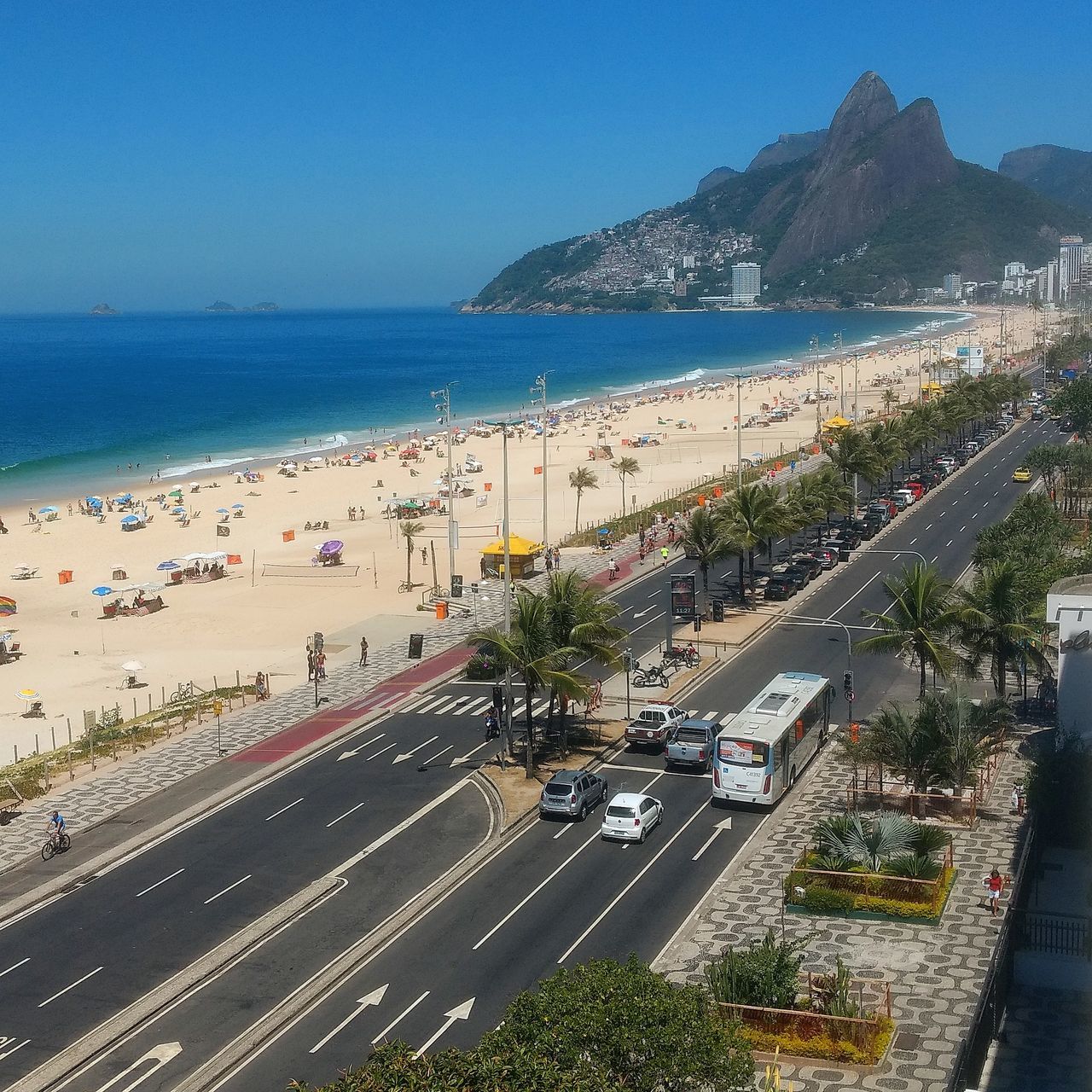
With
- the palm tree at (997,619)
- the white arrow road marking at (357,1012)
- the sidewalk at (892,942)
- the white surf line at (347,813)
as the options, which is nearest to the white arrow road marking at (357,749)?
the white surf line at (347,813)

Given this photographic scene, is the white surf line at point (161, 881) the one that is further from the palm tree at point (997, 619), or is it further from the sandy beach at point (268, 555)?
the palm tree at point (997, 619)

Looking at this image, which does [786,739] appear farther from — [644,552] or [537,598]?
[644,552]

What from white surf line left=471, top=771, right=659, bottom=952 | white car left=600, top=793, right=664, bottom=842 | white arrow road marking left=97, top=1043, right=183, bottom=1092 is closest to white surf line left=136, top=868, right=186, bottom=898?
white arrow road marking left=97, top=1043, right=183, bottom=1092

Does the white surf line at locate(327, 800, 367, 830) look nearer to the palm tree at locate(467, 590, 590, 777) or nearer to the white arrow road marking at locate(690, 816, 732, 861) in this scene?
the palm tree at locate(467, 590, 590, 777)

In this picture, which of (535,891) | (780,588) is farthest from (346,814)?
(780,588)

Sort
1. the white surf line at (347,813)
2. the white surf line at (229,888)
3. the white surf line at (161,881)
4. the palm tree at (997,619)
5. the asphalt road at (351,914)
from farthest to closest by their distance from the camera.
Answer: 1. the palm tree at (997,619)
2. the white surf line at (347,813)
3. the white surf line at (161,881)
4. the white surf line at (229,888)
5. the asphalt road at (351,914)

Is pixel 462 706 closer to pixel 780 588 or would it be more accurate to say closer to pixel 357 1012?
pixel 780 588
